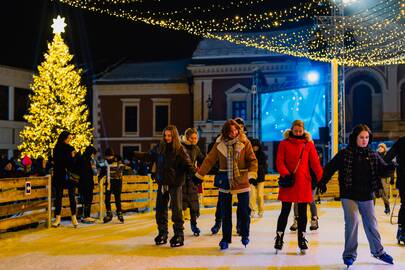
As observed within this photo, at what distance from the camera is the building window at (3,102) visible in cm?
3728

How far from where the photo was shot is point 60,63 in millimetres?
31062

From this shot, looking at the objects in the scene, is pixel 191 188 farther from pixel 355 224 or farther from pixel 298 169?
pixel 355 224

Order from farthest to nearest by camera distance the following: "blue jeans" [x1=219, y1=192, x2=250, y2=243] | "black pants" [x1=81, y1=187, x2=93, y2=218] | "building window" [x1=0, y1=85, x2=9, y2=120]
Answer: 1. "building window" [x1=0, y1=85, x2=9, y2=120]
2. "black pants" [x1=81, y1=187, x2=93, y2=218]
3. "blue jeans" [x1=219, y1=192, x2=250, y2=243]

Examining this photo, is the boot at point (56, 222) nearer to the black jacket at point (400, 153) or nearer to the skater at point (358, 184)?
the skater at point (358, 184)

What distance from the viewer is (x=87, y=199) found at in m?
12.3

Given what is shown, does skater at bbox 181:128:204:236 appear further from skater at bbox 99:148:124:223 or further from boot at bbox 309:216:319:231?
skater at bbox 99:148:124:223

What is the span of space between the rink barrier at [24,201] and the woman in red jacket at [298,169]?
5.01 metres

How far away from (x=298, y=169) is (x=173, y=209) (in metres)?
2.08

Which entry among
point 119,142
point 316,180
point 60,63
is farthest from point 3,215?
point 119,142

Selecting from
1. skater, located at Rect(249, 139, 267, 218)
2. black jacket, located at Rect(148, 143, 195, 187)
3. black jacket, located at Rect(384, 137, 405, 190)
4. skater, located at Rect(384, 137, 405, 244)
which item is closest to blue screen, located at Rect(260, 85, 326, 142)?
skater, located at Rect(249, 139, 267, 218)

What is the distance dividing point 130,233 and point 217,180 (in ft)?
9.21

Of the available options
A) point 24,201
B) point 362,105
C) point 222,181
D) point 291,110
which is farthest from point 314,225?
point 362,105

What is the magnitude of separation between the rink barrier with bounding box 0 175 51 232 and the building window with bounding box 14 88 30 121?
27821mm

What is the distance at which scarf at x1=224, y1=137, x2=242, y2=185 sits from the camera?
27.9 feet
